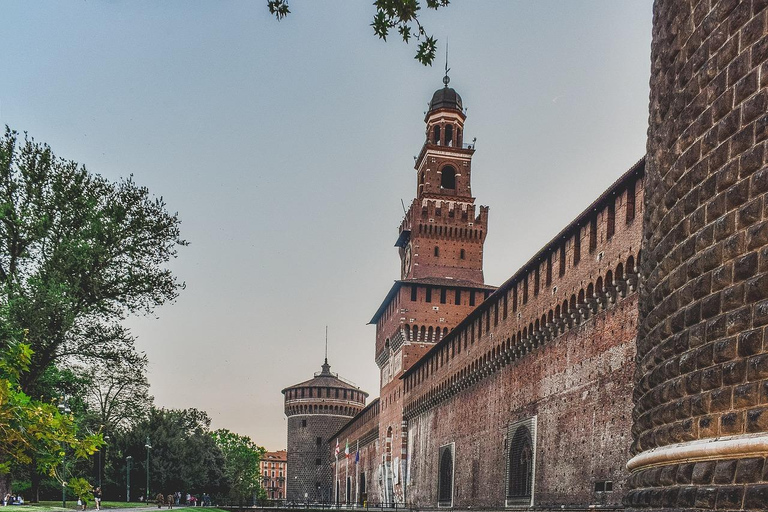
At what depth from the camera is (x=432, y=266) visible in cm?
4953

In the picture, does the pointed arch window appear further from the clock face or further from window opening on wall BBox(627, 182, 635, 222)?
the clock face

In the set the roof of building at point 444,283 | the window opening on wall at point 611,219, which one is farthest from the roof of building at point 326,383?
the window opening on wall at point 611,219

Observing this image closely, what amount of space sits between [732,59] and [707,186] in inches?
29.7

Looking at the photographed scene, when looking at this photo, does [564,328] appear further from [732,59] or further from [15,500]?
[15,500]

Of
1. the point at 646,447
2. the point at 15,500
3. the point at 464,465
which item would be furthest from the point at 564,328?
the point at 15,500

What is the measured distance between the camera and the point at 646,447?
21.1 ft

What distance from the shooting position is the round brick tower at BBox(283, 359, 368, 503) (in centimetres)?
7469

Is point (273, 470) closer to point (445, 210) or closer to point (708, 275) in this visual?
point (445, 210)

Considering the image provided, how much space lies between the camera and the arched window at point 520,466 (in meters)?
25.9

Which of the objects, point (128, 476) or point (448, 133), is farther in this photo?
point (448, 133)

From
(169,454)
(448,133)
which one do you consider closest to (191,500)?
(169,454)

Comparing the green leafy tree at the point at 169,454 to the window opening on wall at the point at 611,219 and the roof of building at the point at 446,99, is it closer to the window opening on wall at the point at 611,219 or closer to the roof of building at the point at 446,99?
the roof of building at the point at 446,99

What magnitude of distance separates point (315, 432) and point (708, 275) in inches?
2808

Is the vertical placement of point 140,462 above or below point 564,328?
below
